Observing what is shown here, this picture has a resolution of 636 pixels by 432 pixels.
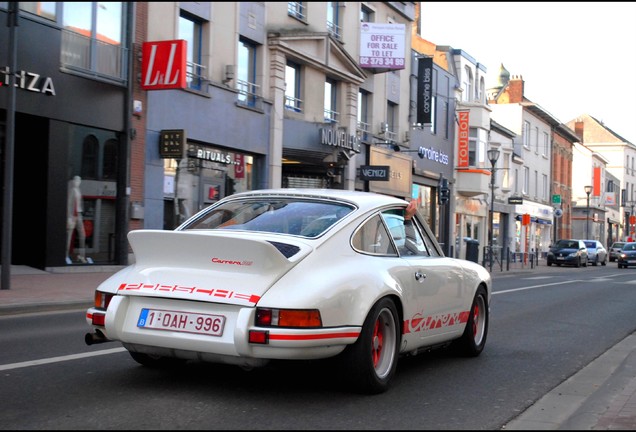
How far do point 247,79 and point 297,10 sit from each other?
21180mm

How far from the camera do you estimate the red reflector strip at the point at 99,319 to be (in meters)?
5.58

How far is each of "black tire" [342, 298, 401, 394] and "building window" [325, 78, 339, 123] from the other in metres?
23.0

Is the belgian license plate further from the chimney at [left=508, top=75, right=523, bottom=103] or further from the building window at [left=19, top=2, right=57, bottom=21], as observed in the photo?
the chimney at [left=508, top=75, right=523, bottom=103]

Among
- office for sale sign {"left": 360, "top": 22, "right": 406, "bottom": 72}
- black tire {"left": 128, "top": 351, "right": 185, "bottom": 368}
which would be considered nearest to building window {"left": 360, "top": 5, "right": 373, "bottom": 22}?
office for sale sign {"left": 360, "top": 22, "right": 406, "bottom": 72}

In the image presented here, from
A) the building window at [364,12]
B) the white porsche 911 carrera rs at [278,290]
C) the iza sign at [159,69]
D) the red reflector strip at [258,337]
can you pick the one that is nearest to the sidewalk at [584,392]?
the white porsche 911 carrera rs at [278,290]

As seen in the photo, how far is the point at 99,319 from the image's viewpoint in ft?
18.4

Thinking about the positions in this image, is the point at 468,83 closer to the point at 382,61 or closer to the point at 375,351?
the point at 382,61

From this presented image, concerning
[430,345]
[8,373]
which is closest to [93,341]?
[8,373]

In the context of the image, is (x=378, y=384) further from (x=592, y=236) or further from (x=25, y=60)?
(x=592, y=236)

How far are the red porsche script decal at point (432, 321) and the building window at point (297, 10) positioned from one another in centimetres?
326

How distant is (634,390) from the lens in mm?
6371

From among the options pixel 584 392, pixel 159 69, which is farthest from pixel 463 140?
pixel 584 392

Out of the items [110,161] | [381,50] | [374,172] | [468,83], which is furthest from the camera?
[468,83]

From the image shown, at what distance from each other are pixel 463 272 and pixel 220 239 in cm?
298
